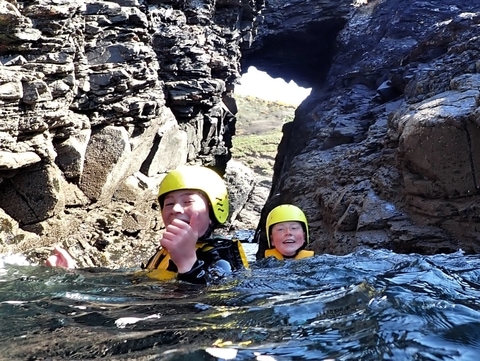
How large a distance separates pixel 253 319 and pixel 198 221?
57.4 inches

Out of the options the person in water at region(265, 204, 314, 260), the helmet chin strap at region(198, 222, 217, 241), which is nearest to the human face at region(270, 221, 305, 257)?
the person in water at region(265, 204, 314, 260)

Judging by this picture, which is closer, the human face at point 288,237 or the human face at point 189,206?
the human face at point 189,206

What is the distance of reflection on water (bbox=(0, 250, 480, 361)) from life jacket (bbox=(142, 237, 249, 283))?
0.16 meters

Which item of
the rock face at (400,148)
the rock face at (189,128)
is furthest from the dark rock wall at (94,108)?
the rock face at (400,148)

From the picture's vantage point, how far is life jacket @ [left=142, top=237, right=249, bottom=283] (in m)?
4.05

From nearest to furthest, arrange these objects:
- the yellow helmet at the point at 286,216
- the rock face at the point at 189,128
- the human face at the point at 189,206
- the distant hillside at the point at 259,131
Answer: the human face at the point at 189,206, the yellow helmet at the point at 286,216, the rock face at the point at 189,128, the distant hillside at the point at 259,131

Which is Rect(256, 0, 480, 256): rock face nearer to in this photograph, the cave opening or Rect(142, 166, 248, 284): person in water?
Rect(142, 166, 248, 284): person in water

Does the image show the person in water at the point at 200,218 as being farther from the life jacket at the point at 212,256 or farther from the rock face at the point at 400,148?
the rock face at the point at 400,148

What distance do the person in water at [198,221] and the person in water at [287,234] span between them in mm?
2432

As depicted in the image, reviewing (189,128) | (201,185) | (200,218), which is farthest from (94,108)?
(200,218)

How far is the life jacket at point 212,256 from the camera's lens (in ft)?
13.3

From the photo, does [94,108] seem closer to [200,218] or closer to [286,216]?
[286,216]

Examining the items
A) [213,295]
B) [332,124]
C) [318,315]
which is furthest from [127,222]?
[318,315]

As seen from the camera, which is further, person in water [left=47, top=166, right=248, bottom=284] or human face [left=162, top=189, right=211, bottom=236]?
human face [left=162, top=189, right=211, bottom=236]
